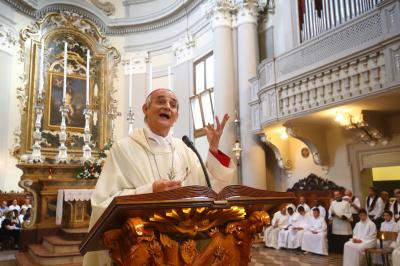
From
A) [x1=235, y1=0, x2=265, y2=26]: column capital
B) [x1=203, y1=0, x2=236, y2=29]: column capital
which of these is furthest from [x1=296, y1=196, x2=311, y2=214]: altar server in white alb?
[x1=203, y1=0, x2=236, y2=29]: column capital

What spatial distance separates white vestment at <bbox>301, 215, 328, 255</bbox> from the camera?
7781 mm

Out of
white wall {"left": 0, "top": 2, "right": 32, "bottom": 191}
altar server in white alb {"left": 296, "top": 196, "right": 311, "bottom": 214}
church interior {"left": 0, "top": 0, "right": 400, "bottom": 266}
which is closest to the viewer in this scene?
church interior {"left": 0, "top": 0, "right": 400, "bottom": 266}

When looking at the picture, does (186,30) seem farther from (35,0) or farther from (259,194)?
(259,194)

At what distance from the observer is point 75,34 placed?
13.2 m

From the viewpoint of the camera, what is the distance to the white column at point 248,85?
9.39 m

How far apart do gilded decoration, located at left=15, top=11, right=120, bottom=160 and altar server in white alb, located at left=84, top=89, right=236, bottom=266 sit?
9473 millimetres

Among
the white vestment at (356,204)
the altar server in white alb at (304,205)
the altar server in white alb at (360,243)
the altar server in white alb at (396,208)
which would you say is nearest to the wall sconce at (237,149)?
the altar server in white alb at (304,205)

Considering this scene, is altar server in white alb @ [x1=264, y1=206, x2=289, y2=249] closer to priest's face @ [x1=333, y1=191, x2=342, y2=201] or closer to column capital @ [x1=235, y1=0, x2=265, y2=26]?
priest's face @ [x1=333, y1=191, x2=342, y2=201]

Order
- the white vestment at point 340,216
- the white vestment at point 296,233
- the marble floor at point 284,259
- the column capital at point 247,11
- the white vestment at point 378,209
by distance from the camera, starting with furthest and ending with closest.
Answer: the column capital at point 247,11 < the white vestment at point 296,233 < the white vestment at point 340,216 < the white vestment at point 378,209 < the marble floor at point 284,259

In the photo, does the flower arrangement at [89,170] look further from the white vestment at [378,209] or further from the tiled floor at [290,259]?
the white vestment at [378,209]

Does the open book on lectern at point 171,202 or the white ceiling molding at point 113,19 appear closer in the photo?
the open book on lectern at point 171,202

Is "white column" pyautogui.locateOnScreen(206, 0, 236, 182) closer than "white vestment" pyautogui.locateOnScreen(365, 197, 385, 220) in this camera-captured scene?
No

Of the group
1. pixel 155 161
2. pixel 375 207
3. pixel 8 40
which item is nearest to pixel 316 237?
pixel 375 207

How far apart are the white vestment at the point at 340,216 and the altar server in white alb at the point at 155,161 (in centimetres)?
629
